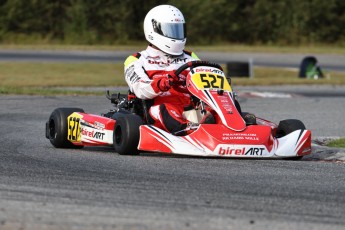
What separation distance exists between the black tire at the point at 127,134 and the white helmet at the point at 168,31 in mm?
1112

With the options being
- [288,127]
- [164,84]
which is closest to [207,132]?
[164,84]

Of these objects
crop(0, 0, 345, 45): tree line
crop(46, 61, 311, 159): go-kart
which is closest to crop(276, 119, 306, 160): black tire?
crop(46, 61, 311, 159): go-kart

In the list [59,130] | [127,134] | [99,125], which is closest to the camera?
[127,134]

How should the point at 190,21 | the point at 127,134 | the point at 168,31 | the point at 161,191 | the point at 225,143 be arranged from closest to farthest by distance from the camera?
1. the point at 161,191
2. the point at 225,143
3. the point at 127,134
4. the point at 168,31
5. the point at 190,21

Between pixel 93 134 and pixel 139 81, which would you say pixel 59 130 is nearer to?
pixel 93 134

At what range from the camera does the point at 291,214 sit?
19.9ft

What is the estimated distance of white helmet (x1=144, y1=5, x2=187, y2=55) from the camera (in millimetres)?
10812

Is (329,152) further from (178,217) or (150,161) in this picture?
(178,217)

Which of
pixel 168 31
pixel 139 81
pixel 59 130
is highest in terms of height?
pixel 168 31

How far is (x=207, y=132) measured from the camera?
9469 millimetres

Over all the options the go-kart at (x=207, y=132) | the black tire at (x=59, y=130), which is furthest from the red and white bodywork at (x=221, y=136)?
the black tire at (x=59, y=130)

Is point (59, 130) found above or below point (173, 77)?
below

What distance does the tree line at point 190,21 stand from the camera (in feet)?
153

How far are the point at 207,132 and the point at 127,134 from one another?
79 centimetres
